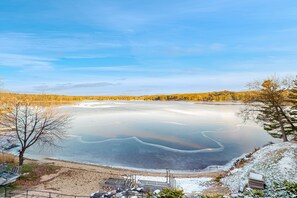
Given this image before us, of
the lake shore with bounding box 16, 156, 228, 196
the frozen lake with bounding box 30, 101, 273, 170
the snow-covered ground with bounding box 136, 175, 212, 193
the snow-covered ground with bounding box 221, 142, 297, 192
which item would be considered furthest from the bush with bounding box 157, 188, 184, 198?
the frozen lake with bounding box 30, 101, 273, 170

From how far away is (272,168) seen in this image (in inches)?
692

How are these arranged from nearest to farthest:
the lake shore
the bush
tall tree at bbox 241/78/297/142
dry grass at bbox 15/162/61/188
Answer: the bush → the lake shore → dry grass at bbox 15/162/61/188 → tall tree at bbox 241/78/297/142

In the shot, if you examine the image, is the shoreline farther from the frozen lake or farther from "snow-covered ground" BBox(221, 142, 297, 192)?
"snow-covered ground" BBox(221, 142, 297, 192)

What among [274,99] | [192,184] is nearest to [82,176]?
[192,184]

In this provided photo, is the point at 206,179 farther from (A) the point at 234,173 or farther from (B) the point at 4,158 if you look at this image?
(B) the point at 4,158

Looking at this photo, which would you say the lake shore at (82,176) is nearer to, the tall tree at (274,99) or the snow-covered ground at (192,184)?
the snow-covered ground at (192,184)

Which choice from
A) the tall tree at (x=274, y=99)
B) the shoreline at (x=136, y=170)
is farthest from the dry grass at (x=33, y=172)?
the tall tree at (x=274, y=99)

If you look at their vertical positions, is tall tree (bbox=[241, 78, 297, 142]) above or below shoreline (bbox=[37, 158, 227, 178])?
above

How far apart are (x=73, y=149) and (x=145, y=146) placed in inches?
369

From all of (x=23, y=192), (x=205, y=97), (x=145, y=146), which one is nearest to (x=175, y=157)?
(x=145, y=146)

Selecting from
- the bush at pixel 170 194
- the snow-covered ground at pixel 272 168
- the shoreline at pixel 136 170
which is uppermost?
the bush at pixel 170 194

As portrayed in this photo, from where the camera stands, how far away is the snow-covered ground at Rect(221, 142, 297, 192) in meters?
16.4

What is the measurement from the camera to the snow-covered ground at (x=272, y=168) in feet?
53.9

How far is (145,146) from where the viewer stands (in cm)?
3316
